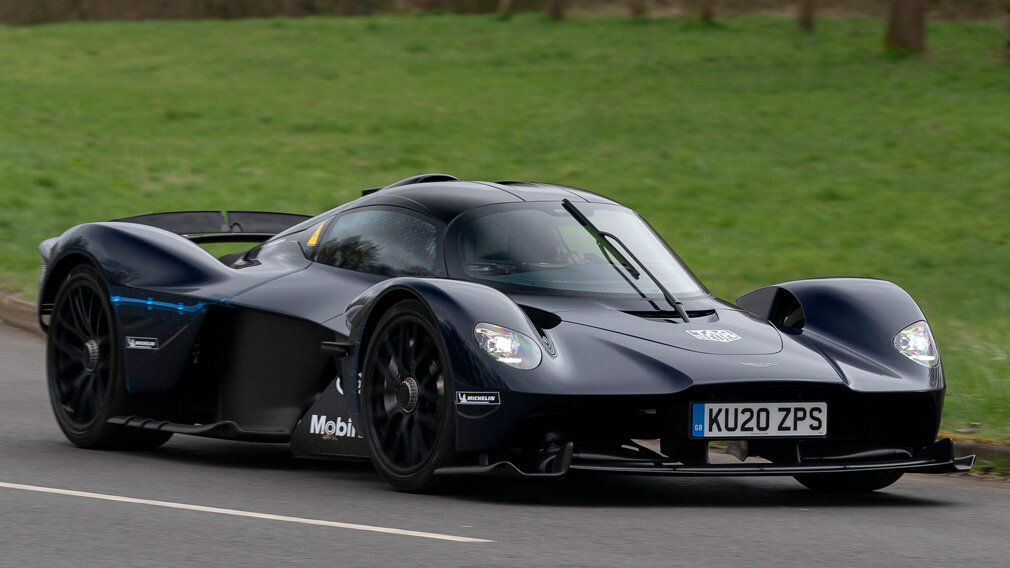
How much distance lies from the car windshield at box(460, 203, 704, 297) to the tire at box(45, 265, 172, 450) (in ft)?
6.61

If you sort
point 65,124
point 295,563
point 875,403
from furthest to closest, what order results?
point 65,124 → point 875,403 → point 295,563

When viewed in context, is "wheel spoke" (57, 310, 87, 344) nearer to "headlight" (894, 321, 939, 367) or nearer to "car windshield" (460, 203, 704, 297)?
"car windshield" (460, 203, 704, 297)

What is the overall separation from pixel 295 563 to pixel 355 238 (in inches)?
109

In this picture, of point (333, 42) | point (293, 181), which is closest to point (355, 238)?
point (293, 181)

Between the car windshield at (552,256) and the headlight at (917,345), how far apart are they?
966 mm

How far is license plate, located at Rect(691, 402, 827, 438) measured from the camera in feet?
20.3

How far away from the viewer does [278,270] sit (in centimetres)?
764

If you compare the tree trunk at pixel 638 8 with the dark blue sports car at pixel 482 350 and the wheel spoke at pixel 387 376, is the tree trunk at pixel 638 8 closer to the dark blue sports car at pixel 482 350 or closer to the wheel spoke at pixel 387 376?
the dark blue sports car at pixel 482 350

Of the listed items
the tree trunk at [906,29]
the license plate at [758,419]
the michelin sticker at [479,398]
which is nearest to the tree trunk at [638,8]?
the tree trunk at [906,29]

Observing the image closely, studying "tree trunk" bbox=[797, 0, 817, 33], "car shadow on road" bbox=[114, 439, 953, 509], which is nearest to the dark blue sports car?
"car shadow on road" bbox=[114, 439, 953, 509]

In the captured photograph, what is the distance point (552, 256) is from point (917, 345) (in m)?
1.66

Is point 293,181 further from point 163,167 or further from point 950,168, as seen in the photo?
point 950,168

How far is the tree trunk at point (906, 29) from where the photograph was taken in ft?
102

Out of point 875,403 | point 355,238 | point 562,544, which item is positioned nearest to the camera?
point 562,544
